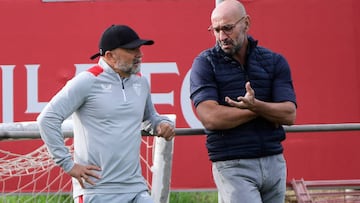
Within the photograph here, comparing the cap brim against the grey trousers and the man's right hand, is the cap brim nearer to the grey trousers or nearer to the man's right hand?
the man's right hand

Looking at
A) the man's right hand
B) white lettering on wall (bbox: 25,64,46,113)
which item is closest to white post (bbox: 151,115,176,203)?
the man's right hand

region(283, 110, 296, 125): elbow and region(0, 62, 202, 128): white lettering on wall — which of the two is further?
region(0, 62, 202, 128): white lettering on wall

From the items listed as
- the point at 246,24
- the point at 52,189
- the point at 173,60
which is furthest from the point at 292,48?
the point at 246,24

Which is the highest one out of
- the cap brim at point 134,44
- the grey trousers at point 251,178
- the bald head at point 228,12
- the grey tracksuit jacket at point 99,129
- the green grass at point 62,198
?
the bald head at point 228,12

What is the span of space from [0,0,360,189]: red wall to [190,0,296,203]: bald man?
10.1 ft

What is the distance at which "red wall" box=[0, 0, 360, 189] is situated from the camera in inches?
343

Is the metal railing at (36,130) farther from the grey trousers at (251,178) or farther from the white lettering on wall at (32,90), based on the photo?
the white lettering on wall at (32,90)

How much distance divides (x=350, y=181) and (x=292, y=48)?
1186mm

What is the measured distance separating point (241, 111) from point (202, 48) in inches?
131

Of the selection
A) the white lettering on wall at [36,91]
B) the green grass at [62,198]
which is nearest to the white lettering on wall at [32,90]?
the white lettering on wall at [36,91]

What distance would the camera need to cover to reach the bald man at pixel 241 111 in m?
5.46

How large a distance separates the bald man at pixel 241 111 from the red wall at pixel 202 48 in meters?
3.09

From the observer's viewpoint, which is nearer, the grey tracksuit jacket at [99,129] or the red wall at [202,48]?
the grey tracksuit jacket at [99,129]

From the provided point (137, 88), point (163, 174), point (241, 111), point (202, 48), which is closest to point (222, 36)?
point (241, 111)
